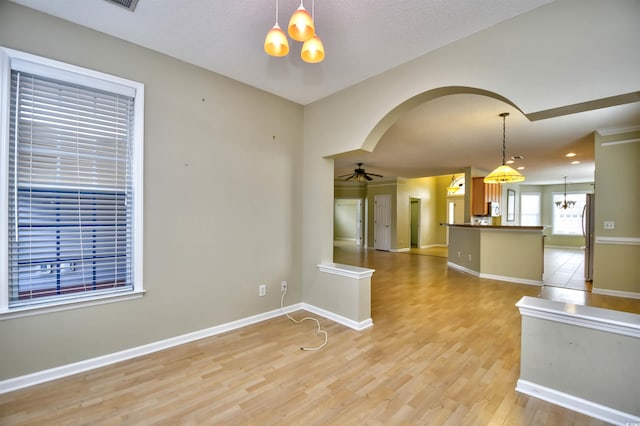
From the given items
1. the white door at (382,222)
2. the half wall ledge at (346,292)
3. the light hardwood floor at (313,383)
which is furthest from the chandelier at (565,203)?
the half wall ledge at (346,292)

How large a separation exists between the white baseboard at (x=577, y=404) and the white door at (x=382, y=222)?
817 cm

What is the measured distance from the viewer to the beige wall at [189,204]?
214 centimetres

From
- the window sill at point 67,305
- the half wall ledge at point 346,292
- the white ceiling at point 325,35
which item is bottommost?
the half wall ledge at point 346,292

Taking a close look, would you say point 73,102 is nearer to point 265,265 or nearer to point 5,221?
point 5,221

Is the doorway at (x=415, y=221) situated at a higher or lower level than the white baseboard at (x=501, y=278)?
higher

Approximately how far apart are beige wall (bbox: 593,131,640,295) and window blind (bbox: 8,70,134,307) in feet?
21.9

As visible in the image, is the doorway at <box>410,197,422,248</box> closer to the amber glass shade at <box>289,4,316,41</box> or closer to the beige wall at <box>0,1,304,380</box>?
the beige wall at <box>0,1,304,380</box>

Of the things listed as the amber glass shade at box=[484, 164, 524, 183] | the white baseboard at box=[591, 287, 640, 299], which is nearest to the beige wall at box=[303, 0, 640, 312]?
the amber glass shade at box=[484, 164, 524, 183]

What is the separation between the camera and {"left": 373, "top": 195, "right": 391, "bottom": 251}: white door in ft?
33.4

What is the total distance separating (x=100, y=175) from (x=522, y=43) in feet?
11.2

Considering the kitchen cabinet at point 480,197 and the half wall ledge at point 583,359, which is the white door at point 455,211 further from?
the half wall ledge at point 583,359

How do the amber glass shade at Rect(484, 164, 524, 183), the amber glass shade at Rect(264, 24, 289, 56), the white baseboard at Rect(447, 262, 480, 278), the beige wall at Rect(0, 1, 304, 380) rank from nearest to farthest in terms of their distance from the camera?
the amber glass shade at Rect(264, 24, 289, 56)
the beige wall at Rect(0, 1, 304, 380)
the amber glass shade at Rect(484, 164, 524, 183)
the white baseboard at Rect(447, 262, 480, 278)

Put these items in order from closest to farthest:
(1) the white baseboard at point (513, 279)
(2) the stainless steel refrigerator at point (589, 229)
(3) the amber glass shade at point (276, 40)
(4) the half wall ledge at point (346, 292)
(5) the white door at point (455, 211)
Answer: (3) the amber glass shade at point (276, 40)
(4) the half wall ledge at point (346, 292)
(1) the white baseboard at point (513, 279)
(2) the stainless steel refrigerator at point (589, 229)
(5) the white door at point (455, 211)

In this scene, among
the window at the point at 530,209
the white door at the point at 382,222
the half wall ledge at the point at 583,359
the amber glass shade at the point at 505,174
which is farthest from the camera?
Result: the window at the point at 530,209
